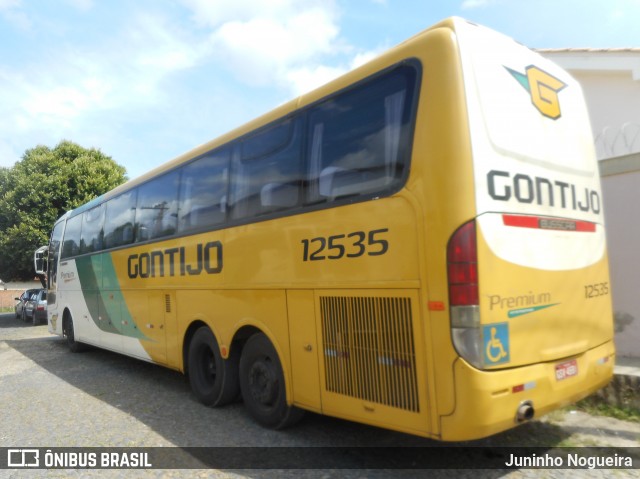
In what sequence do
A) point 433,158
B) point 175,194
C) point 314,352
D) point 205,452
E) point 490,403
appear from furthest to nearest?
point 175,194, point 205,452, point 314,352, point 433,158, point 490,403

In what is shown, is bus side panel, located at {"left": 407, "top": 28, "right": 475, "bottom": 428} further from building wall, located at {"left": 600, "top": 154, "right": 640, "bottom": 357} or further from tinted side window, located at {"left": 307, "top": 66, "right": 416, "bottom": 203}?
building wall, located at {"left": 600, "top": 154, "right": 640, "bottom": 357}

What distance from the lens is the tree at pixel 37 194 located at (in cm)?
2203

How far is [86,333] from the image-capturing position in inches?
400

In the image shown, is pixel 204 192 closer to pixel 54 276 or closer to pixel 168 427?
pixel 168 427

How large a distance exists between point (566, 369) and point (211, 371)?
A: 162 inches

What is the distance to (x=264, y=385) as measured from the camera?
16.8 feet

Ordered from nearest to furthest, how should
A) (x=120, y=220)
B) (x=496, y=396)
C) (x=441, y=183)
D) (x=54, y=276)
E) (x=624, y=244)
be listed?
(x=496, y=396) → (x=441, y=183) → (x=624, y=244) → (x=120, y=220) → (x=54, y=276)

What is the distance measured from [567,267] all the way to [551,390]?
94 cm

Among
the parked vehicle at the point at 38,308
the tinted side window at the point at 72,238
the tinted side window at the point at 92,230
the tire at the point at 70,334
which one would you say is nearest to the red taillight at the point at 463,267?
the tinted side window at the point at 92,230

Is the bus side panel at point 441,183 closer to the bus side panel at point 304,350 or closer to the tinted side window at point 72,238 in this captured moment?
the bus side panel at point 304,350

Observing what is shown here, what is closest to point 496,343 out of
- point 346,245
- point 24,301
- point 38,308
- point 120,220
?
point 346,245

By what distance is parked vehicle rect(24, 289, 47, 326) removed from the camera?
21.4 meters

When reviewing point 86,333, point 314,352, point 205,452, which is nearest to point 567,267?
point 314,352

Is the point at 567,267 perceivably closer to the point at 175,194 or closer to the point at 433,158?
the point at 433,158
